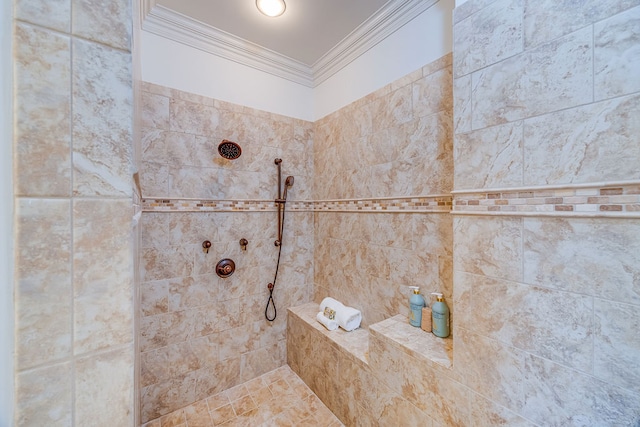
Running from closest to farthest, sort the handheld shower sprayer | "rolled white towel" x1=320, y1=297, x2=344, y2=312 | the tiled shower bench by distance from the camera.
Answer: the tiled shower bench
"rolled white towel" x1=320, y1=297, x2=344, y2=312
the handheld shower sprayer

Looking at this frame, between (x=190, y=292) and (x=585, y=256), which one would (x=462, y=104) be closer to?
(x=585, y=256)

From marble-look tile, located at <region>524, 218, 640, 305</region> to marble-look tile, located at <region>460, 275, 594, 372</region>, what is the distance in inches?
2.0

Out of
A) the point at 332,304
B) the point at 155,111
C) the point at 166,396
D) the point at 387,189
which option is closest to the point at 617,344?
the point at 387,189

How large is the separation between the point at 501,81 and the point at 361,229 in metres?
1.18

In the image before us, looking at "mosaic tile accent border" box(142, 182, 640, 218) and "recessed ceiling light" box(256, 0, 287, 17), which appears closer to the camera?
"mosaic tile accent border" box(142, 182, 640, 218)

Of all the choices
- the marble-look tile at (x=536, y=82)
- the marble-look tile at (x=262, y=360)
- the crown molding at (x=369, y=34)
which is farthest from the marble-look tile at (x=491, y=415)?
the crown molding at (x=369, y=34)

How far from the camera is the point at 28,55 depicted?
13.7 inches

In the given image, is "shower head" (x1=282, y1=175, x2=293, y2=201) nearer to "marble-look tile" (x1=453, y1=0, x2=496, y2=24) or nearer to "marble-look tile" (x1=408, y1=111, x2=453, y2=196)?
"marble-look tile" (x1=408, y1=111, x2=453, y2=196)

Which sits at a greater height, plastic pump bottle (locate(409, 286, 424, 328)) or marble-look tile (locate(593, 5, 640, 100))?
marble-look tile (locate(593, 5, 640, 100))

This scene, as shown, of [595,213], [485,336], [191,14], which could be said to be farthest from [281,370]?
[191,14]

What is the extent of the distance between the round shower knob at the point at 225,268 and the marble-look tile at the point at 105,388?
1.49m

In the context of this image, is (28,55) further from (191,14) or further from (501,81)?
(191,14)

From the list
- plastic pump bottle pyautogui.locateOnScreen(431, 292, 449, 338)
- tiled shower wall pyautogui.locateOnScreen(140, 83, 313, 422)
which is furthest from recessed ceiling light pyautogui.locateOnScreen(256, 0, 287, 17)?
plastic pump bottle pyautogui.locateOnScreen(431, 292, 449, 338)

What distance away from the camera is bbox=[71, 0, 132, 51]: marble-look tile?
1.25 feet
